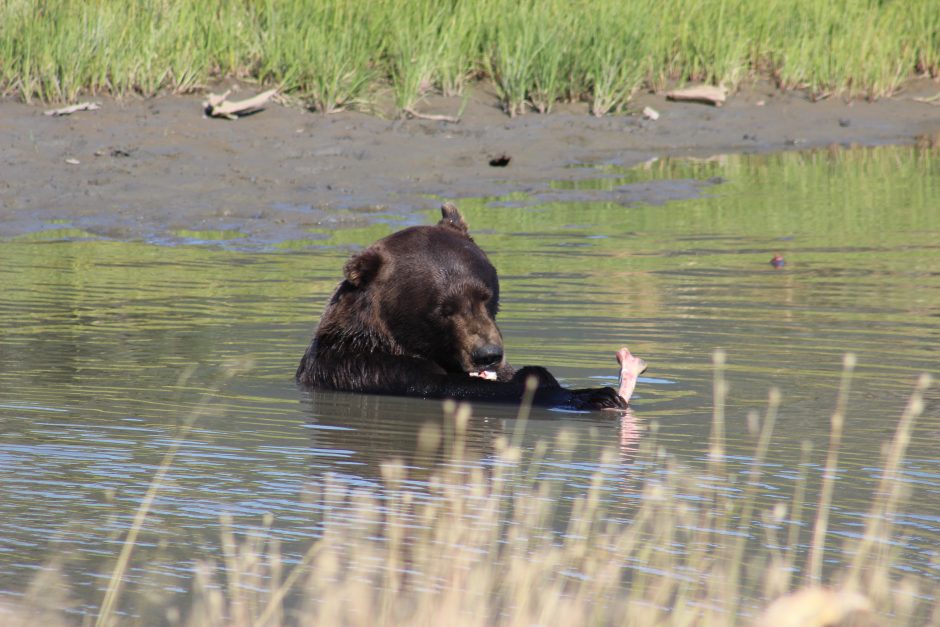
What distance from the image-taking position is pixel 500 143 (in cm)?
1714

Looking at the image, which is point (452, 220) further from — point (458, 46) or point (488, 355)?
point (458, 46)

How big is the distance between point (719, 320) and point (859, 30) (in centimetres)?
1486

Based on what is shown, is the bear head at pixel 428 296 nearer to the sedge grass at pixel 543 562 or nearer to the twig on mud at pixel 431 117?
the sedge grass at pixel 543 562

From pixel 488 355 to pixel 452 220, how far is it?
3.13 feet

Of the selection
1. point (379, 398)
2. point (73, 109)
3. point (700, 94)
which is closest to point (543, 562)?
point (379, 398)

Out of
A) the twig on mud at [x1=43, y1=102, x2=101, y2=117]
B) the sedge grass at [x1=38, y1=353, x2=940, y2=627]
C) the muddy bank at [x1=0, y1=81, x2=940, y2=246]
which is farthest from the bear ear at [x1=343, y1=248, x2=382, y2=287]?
the twig on mud at [x1=43, y1=102, x2=101, y2=117]

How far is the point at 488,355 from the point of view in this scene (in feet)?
21.7

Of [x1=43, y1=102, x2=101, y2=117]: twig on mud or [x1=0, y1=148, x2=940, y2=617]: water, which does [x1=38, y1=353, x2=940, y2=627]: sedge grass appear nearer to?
[x1=0, y1=148, x2=940, y2=617]: water

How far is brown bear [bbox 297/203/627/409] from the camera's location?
6.78 metres

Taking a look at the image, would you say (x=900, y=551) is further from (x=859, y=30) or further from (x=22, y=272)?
(x=859, y=30)

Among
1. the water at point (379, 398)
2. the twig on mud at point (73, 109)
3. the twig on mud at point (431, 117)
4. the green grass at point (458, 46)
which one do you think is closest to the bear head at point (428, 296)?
the water at point (379, 398)

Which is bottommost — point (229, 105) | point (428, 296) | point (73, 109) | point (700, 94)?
point (428, 296)

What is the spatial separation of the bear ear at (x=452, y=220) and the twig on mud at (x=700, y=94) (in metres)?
13.6

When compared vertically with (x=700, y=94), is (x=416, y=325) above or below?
below
